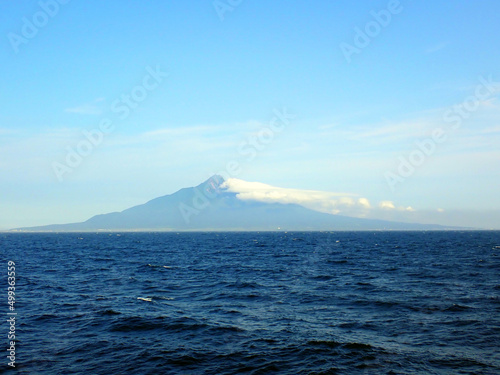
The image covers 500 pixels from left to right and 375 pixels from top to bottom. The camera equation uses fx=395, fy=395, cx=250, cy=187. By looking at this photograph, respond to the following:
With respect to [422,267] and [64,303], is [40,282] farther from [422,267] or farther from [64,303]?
[422,267]

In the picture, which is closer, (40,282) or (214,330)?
(214,330)

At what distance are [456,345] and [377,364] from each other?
21.8 feet

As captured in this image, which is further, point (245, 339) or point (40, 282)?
point (40, 282)

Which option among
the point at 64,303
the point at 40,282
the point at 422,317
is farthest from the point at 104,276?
the point at 422,317

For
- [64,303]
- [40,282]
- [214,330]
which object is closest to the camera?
[214,330]

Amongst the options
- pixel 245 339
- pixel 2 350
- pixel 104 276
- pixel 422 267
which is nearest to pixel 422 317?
pixel 245 339

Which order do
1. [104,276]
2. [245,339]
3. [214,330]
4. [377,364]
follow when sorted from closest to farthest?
1. [377,364]
2. [245,339]
3. [214,330]
4. [104,276]

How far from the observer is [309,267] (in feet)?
224

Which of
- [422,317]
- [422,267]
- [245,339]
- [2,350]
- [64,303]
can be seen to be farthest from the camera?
[422,267]

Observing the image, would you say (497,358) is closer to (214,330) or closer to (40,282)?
(214,330)

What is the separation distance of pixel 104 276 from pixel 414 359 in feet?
151

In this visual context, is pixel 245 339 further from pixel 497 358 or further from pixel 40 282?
pixel 40 282

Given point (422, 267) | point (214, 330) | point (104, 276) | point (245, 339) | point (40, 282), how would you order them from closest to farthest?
point (245, 339)
point (214, 330)
point (40, 282)
point (104, 276)
point (422, 267)

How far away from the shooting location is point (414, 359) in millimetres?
22531
